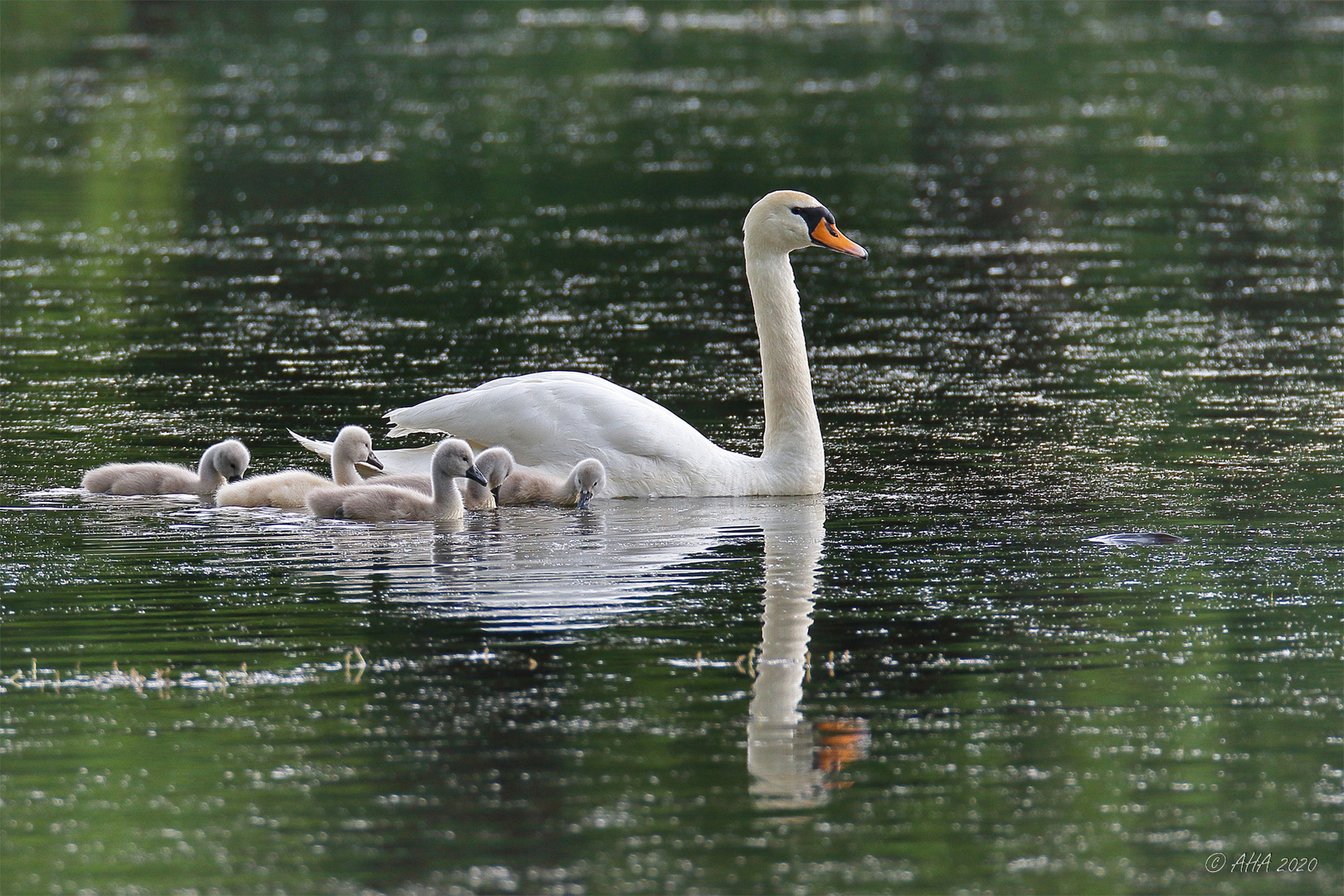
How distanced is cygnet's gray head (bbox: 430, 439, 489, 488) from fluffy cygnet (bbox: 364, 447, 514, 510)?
0.23 meters

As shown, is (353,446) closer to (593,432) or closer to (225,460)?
(225,460)

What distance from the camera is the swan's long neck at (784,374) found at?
40.5 feet

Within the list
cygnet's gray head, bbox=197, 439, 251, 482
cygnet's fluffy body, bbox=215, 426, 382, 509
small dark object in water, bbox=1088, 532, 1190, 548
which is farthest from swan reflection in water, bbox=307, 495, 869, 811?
small dark object in water, bbox=1088, 532, 1190, 548

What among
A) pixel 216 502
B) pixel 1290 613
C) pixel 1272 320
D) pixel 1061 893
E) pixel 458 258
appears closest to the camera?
pixel 1061 893

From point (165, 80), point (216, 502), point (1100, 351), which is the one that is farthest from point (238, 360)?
point (165, 80)

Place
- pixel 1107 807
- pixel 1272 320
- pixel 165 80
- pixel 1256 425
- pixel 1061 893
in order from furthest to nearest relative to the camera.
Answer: pixel 165 80, pixel 1272 320, pixel 1256 425, pixel 1107 807, pixel 1061 893

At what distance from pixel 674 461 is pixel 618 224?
13.8 meters

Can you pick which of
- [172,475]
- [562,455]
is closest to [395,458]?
[562,455]

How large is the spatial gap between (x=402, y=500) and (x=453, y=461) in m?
0.42

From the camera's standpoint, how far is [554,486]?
39.3 feet

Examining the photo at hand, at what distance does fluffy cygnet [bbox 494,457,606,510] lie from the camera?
1181cm

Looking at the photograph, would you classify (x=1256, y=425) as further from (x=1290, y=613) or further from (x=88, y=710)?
(x=88, y=710)

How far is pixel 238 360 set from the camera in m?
17.1

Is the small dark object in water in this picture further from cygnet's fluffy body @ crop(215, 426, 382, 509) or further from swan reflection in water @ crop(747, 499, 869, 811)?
cygnet's fluffy body @ crop(215, 426, 382, 509)
